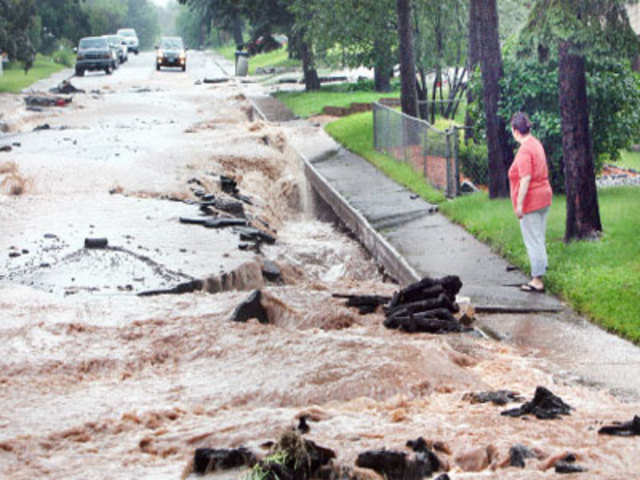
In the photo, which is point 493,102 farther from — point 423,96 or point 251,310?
point 423,96

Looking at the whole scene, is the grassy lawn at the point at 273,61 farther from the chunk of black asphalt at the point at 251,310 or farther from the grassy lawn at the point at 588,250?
the chunk of black asphalt at the point at 251,310

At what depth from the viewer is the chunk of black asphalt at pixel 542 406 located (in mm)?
7562

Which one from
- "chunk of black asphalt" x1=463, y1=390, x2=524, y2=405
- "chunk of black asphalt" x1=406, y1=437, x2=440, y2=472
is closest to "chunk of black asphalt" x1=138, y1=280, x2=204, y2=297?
"chunk of black asphalt" x1=463, y1=390, x2=524, y2=405

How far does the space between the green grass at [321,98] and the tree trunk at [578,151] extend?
73.5 ft

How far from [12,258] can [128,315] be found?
10.8 feet

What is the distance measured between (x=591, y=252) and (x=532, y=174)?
5.99 feet

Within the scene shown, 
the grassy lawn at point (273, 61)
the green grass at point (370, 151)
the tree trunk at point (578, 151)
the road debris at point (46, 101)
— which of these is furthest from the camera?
the grassy lawn at point (273, 61)

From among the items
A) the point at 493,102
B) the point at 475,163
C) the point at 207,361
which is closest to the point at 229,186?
the point at 475,163

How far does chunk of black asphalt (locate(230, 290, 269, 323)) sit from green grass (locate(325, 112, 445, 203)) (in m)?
7.79

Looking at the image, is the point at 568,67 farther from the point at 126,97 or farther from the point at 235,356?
the point at 126,97

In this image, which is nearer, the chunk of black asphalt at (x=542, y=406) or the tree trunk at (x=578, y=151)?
the chunk of black asphalt at (x=542, y=406)

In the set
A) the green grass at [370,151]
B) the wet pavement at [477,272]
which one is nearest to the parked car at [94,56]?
the green grass at [370,151]

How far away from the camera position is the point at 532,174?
12281 mm

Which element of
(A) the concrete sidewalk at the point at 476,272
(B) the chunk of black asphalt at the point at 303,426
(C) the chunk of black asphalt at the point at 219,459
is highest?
(C) the chunk of black asphalt at the point at 219,459
